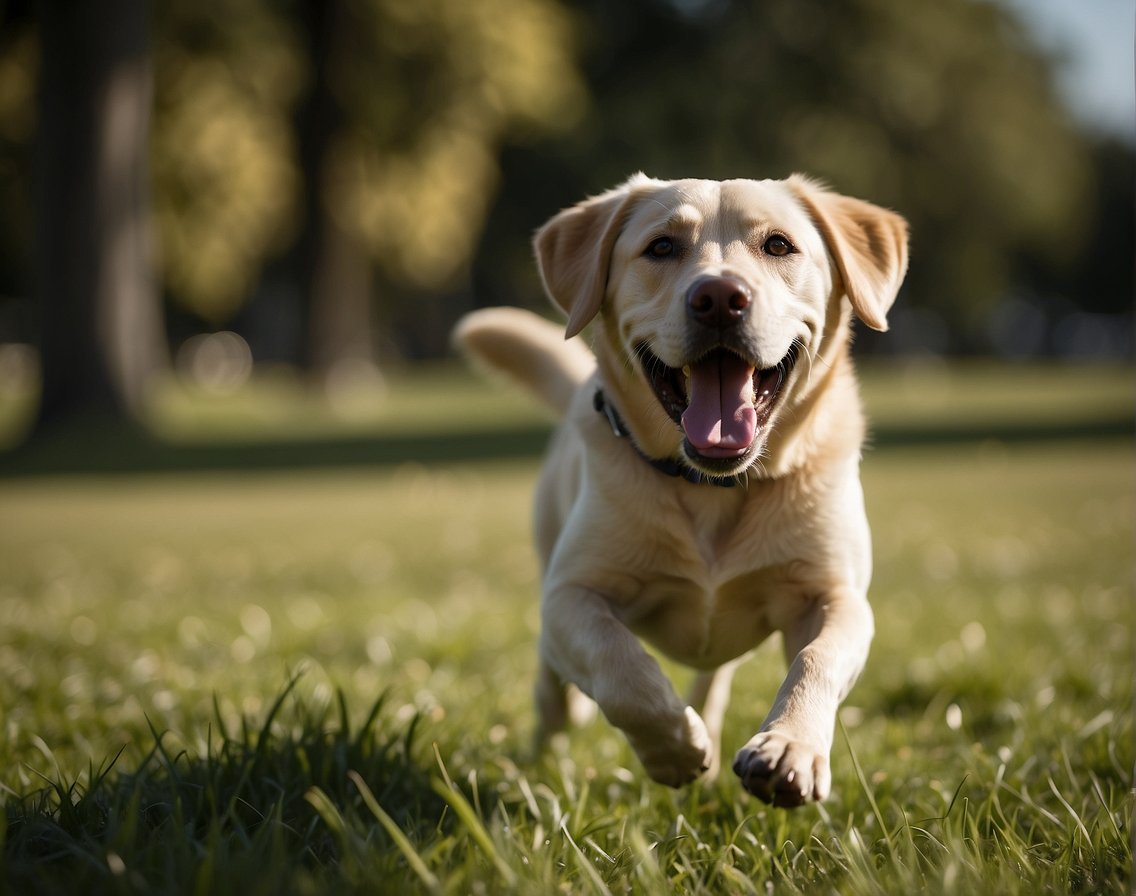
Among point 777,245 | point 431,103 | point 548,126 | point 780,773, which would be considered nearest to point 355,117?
point 431,103

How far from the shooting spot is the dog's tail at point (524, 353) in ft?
14.6

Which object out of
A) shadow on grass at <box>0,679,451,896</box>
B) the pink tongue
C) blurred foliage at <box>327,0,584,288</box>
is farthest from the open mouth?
blurred foliage at <box>327,0,584,288</box>

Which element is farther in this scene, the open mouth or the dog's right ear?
the dog's right ear

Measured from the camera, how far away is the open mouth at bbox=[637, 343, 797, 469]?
292 cm

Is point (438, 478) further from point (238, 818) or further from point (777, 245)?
point (238, 818)

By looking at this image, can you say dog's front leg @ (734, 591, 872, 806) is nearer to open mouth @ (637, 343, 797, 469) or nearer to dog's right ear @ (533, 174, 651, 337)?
open mouth @ (637, 343, 797, 469)

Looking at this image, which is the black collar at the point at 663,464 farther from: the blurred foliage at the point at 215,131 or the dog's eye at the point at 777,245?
the blurred foliage at the point at 215,131

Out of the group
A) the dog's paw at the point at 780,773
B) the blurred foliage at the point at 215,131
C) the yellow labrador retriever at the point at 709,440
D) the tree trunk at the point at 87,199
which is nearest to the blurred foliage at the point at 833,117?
the blurred foliage at the point at 215,131

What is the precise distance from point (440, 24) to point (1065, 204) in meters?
24.9

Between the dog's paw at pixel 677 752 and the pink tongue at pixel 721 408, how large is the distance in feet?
2.18

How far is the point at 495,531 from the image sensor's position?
30.8 ft

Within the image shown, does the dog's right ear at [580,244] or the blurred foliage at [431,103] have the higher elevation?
the blurred foliage at [431,103]

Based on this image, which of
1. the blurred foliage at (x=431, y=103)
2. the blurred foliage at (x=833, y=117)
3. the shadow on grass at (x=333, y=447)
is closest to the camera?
the shadow on grass at (x=333, y=447)

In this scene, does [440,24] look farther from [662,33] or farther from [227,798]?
[227,798]
